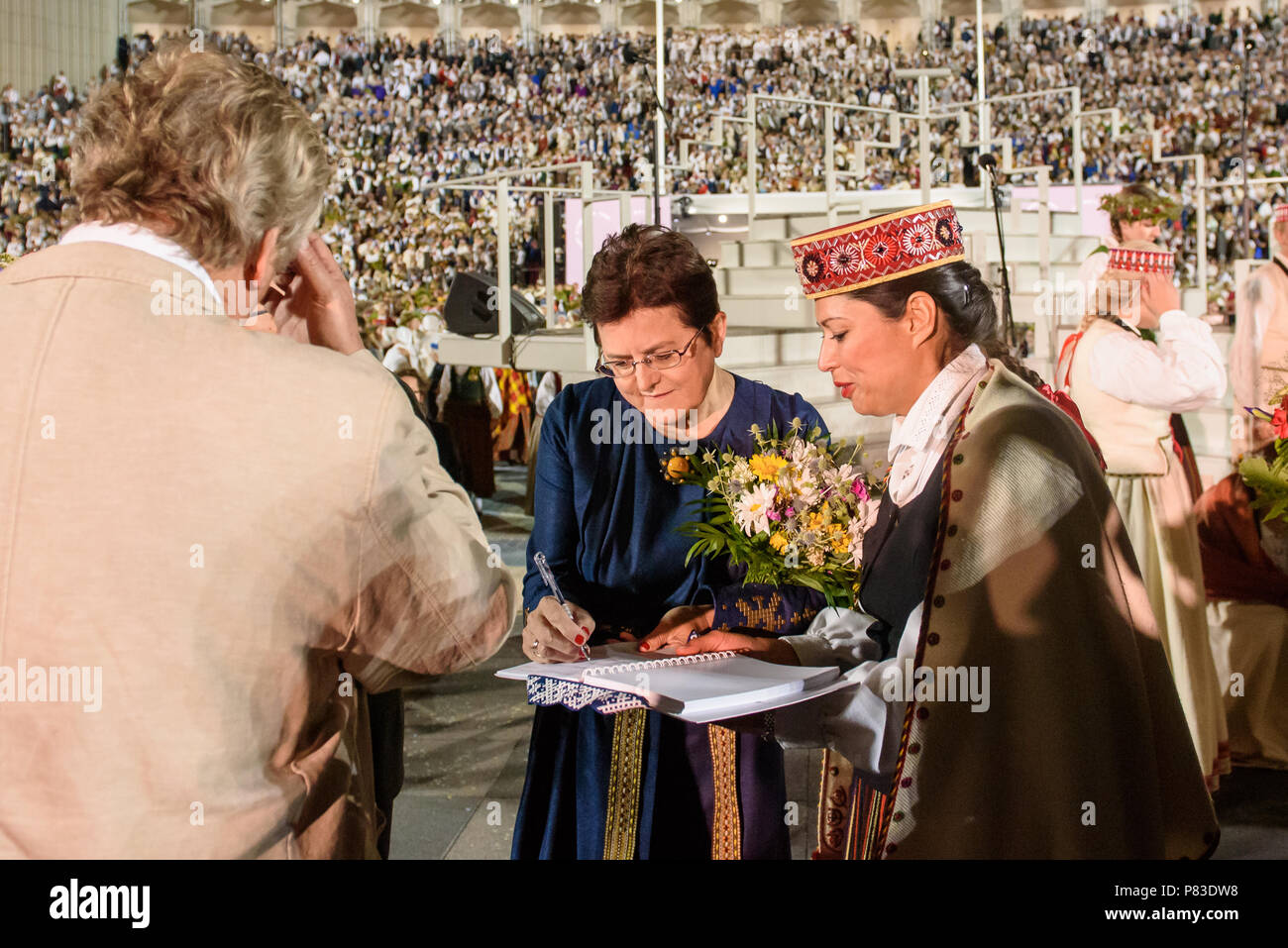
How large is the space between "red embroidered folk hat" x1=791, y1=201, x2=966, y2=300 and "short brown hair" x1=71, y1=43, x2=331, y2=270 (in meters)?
0.91

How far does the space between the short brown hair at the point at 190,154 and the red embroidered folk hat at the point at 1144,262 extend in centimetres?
300

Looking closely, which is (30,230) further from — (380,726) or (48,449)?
(48,449)

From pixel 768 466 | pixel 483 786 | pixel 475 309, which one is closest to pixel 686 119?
pixel 475 309

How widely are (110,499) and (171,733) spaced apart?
23 centimetres

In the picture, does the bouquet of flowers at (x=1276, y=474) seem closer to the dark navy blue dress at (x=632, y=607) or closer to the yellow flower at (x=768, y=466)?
the dark navy blue dress at (x=632, y=607)

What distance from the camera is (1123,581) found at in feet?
5.63

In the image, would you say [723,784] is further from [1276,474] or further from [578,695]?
[1276,474]

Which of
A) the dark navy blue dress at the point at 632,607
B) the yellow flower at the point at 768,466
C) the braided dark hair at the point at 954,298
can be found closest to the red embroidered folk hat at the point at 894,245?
the braided dark hair at the point at 954,298

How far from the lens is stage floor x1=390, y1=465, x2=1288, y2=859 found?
3.11 meters

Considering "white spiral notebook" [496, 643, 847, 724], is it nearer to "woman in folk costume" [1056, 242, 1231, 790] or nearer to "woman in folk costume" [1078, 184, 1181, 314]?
"woman in folk costume" [1056, 242, 1231, 790]

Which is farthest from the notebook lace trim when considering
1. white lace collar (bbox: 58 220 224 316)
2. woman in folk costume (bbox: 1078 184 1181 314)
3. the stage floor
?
woman in folk costume (bbox: 1078 184 1181 314)

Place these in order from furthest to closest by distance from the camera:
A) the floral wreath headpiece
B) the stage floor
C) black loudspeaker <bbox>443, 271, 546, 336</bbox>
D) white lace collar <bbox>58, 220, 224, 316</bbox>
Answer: black loudspeaker <bbox>443, 271, 546, 336</bbox> < the floral wreath headpiece < the stage floor < white lace collar <bbox>58, 220, 224, 316</bbox>

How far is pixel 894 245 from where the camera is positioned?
184 centimetres
